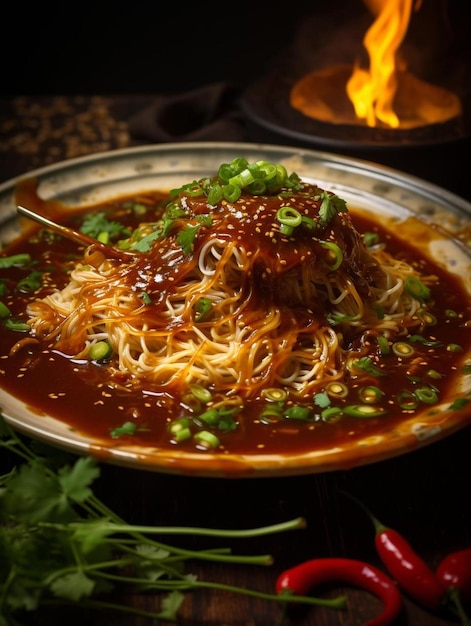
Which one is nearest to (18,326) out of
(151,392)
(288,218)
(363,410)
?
(151,392)

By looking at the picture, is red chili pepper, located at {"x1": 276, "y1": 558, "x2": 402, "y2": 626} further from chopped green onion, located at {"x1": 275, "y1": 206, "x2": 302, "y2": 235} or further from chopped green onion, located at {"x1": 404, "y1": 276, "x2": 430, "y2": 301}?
chopped green onion, located at {"x1": 404, "y1": 276, "x2": 430, "y2": 301}

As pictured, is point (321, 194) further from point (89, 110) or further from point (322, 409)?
point (89, 110)

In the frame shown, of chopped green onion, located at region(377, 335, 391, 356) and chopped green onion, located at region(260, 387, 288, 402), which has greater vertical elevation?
chopped green onion, located at region(377, 335, 391, 356)

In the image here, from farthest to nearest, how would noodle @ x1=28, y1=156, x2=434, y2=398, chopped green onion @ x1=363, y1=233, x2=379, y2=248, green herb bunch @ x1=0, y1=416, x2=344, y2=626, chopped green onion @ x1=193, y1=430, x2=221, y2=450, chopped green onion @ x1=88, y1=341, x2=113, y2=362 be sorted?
chopped green onion @ x1=363, y1=233, x2=379, y2=248, chopped green onion @ x1=88, y1=341, x2=113, y2=362, noodle @ x1=28, y1=156, x2=434, y2=398, chopped green onion @ x1=193, y1=430, x2=221, y2=450, green herb bunch @ x1=0, y1=416, x2=344, y2=626

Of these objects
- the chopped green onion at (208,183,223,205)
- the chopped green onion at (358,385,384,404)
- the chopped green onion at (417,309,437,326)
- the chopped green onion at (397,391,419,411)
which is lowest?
the chopped green onion at (358,385,384,404)

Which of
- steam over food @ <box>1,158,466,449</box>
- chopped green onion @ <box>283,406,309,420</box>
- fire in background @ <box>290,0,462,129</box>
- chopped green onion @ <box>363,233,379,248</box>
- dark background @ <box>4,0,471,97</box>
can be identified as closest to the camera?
chopped green onion @ <box>283,406,309,420</box>

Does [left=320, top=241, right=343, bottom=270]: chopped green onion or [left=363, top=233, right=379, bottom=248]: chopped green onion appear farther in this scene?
[left=363, top=233, right=379, bottom=248]: chopped green onion

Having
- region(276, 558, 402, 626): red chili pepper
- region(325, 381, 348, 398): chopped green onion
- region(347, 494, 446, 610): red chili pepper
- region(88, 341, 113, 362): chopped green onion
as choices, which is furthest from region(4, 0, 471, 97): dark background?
region(276, 558, 402, 626): red chili pepper

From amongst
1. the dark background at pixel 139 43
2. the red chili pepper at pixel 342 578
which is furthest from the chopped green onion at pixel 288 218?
the dark background at pixel 139 43

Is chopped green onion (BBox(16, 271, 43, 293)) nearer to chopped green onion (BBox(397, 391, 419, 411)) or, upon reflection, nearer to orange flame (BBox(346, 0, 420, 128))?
chopped green onion (BBox(397, 391, 419, 411))
